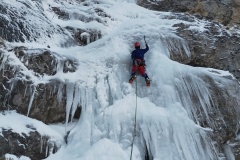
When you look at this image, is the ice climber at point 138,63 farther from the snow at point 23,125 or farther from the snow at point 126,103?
the snow at point 23,125

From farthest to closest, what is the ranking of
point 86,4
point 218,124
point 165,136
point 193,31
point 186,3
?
point 186,3, point 86,4, point 193,31, point 218,124, point 165,136

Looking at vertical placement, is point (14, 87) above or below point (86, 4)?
below

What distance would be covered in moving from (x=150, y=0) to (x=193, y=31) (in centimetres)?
300

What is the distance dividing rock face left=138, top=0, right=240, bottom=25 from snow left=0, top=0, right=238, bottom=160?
253 centimetres

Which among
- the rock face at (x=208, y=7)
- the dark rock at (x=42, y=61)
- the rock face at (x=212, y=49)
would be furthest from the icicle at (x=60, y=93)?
the rock face at (x=208, y=7)

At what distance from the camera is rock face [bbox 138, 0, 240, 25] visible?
11.8 metres

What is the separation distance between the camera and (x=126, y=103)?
25.2 feet

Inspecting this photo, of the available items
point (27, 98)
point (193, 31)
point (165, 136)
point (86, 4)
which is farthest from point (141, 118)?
point (86, 4)

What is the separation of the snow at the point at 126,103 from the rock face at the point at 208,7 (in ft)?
8.31

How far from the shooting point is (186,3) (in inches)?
476

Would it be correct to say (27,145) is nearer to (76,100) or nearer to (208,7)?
(76,100)

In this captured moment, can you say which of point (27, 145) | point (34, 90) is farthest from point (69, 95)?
point (27, 145)

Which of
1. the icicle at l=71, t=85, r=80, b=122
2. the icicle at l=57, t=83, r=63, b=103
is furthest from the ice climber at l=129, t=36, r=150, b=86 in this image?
the icicle at l=57, t=83, r=63, b=103

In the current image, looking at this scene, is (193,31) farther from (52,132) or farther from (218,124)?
(52,132)
